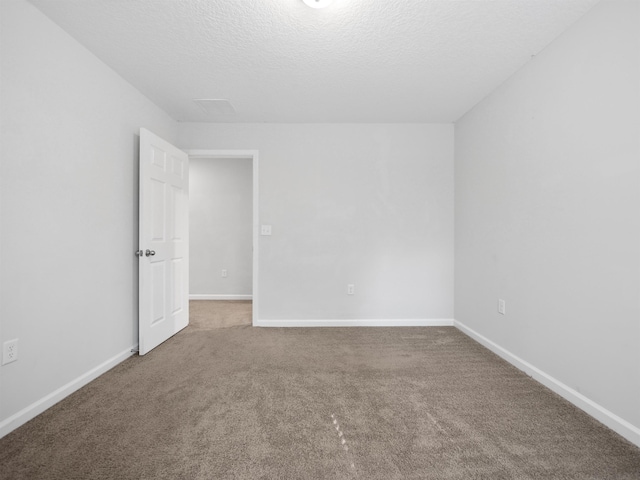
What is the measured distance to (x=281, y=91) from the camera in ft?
8.91

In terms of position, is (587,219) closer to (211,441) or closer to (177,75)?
(211,441)

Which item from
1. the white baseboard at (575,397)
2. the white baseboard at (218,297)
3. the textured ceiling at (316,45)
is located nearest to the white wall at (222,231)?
the white baseboard at (218,297)

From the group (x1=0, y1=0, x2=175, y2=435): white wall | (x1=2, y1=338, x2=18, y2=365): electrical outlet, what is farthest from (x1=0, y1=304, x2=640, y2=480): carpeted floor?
(x1=2, y1=338, x2=18, y2=365): electrical outlet

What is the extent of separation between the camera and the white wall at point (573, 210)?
5.05 ft

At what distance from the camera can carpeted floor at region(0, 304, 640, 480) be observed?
1339mm

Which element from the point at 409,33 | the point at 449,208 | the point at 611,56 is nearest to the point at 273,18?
the point at 409,33

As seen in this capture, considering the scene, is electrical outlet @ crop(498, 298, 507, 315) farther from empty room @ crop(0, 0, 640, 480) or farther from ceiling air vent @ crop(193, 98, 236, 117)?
ceiling air vent @ crop(193, 98, 236, 117)

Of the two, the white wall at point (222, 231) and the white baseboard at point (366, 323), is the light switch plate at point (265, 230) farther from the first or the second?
the white wall at point (222, 231)

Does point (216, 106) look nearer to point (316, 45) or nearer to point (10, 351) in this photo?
point (316, 45)

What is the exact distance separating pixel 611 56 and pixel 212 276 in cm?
506

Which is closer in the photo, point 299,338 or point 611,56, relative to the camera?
point 611,56

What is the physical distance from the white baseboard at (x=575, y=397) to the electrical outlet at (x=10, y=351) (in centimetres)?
328

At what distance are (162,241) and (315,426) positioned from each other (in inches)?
87.2

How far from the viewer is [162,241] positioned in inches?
113
